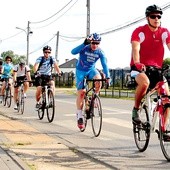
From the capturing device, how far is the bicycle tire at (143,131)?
660cm

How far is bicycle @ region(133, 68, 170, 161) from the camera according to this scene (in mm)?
6086

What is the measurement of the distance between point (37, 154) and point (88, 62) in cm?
267

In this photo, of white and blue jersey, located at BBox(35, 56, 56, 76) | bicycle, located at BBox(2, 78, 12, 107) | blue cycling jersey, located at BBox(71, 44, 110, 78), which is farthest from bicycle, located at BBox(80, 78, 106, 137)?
bicycle, located at BBox(2, 78, 12, 107)

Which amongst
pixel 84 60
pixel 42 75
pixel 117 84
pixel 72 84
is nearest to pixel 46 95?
pixel 42 75

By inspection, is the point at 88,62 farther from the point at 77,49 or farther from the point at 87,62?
the point at 77,49

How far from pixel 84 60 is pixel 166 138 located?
10.1 ft

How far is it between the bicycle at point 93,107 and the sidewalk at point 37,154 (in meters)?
0.98

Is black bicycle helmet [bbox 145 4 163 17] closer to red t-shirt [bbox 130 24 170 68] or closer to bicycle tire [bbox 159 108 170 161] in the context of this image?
red t-shirt [bbox 130 24 170 68]

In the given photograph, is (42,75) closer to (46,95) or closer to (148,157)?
(46,95)

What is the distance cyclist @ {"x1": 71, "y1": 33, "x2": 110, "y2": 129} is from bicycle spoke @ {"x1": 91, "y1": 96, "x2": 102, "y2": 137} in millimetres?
209

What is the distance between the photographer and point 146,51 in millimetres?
6504

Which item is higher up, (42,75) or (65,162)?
(42,75)

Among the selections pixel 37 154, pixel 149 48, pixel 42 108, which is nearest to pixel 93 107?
pixel 37 154

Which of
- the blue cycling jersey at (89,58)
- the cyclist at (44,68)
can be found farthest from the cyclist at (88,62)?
the cyclist at (44,68)
